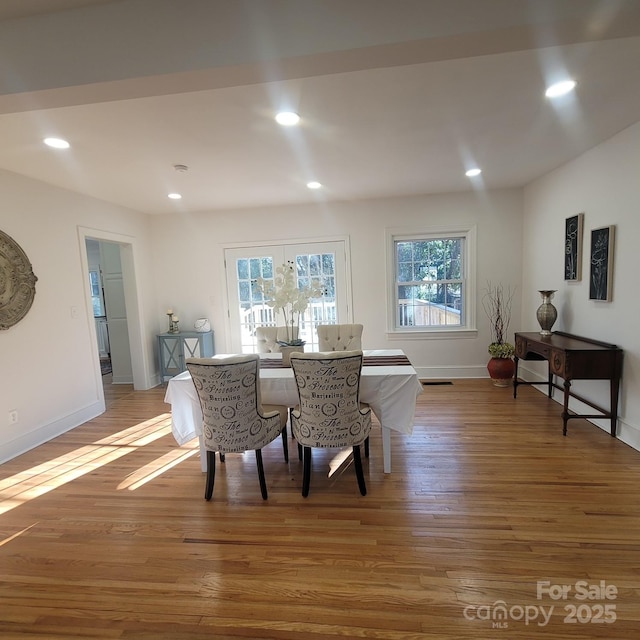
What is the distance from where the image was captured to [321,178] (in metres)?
3.73

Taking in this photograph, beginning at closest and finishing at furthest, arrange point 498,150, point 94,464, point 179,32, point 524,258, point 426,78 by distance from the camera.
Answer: point 179,32 → point 426,78 → point 94,464 → point 498,150 → point 524,258

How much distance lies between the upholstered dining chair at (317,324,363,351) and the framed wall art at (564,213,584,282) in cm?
224

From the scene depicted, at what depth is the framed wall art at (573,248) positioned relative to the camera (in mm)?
3354

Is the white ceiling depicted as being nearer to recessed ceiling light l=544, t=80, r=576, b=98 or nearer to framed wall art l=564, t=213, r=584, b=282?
recessed ceiling light l=544, t=80, r=576, b=98

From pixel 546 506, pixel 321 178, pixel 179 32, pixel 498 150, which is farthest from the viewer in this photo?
pixel 321 178

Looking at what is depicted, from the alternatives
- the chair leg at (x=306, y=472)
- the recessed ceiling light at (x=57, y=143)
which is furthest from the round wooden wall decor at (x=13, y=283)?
the chair leg at (x=306, y=472)

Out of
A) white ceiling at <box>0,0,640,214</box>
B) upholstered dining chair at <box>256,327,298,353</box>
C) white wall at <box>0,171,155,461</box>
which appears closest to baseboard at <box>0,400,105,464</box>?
white wall at <box>0,171,155,461</box>

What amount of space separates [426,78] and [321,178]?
1.91 meters

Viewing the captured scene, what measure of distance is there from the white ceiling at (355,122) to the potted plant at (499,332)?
1.50 meters

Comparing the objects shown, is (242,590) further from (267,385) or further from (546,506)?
(546,506)

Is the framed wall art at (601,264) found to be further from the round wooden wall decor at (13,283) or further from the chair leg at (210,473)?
the round wooden wall decor at (13,283)

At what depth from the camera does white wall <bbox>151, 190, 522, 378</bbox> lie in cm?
461

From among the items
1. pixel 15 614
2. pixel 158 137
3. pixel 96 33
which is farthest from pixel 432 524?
pixel 158 137

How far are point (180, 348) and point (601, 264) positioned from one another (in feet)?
16.7
